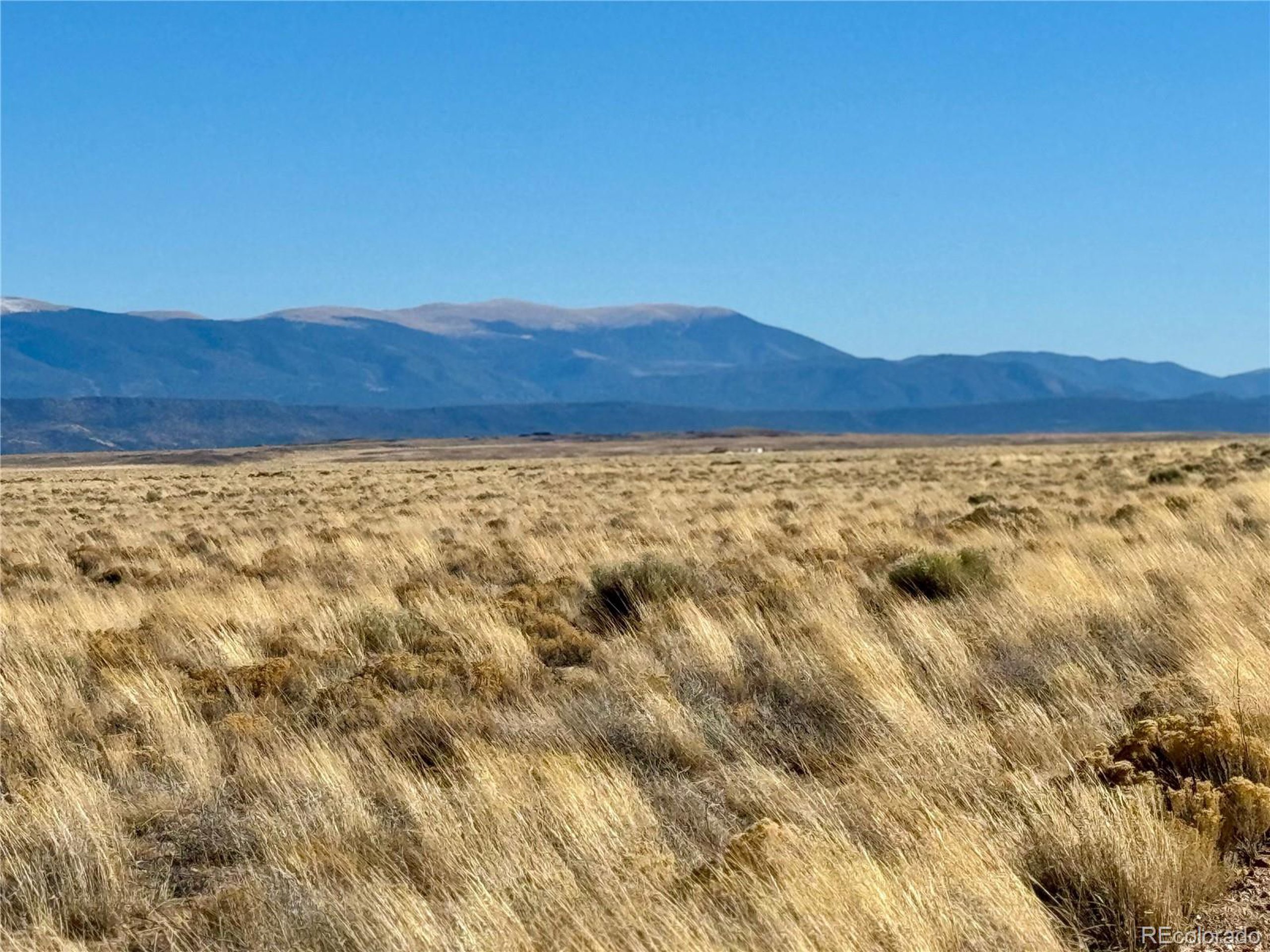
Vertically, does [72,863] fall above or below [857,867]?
below

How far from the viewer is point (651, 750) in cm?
592

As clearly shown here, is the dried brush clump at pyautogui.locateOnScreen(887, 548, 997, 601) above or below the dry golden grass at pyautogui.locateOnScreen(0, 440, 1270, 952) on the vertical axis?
above

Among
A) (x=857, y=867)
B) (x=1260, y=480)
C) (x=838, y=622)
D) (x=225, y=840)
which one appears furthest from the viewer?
(x=1260, y=480)

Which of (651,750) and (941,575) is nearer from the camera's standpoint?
(651,750)

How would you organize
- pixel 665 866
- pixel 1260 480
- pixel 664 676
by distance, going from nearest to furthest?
pixel 665 866, pixel 664 676, pixel 1260 480

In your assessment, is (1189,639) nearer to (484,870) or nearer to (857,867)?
(857,867)

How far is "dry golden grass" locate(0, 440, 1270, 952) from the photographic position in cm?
395

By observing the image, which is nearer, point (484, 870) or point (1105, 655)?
point (484, 870)

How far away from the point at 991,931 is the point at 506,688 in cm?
411

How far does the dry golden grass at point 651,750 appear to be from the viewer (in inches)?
155

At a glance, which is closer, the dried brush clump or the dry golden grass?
the dry golden grass

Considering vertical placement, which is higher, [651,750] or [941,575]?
[941,575]

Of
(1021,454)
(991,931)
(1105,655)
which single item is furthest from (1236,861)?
(1021,454)

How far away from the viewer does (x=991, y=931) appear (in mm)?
3625
